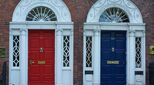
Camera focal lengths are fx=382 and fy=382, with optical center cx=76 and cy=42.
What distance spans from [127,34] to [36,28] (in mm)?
3245

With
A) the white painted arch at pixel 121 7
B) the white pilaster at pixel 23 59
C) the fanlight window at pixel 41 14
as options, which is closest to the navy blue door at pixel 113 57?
the white painted arch at pixel 121 7

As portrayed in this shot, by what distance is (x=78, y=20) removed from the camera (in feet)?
44.2

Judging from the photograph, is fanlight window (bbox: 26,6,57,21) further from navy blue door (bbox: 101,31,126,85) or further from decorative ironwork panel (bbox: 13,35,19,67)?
navy blue door (bbox: 101,31,126,85)

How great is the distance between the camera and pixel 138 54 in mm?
13797

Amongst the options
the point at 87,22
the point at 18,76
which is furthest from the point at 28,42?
the point at 87,22

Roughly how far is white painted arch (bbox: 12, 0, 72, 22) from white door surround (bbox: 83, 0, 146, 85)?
0.82 metres

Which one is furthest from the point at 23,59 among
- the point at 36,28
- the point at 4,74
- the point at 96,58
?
the point at 96,58

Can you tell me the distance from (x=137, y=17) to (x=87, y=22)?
183 centimetres

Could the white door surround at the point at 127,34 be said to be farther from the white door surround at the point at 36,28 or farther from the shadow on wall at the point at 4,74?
the shadow on wall at the point at 4,74

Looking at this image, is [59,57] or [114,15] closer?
[59,57]

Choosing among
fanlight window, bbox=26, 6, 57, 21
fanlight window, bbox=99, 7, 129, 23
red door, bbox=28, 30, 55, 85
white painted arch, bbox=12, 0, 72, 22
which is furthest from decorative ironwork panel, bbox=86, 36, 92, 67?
fanlight window, bbox=26, 6, 57, 21

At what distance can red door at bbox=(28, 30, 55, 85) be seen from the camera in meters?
13.4

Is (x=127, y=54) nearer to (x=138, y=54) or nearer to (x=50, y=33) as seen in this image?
(x=138, y=54)

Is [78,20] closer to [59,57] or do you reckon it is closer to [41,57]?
[59,57]
